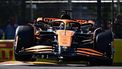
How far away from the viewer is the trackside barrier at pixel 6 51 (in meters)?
17.1

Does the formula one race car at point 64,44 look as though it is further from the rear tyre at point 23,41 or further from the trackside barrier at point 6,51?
A: the trackside barrier at point 6,51

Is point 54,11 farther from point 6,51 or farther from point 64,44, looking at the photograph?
point 64,44

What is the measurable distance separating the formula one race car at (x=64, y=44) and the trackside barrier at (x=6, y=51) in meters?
1.59

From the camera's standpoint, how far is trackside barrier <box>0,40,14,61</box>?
56.1 ft

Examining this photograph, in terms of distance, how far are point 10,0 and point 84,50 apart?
11187 millimetres

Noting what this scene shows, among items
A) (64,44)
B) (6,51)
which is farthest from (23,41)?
(6,51)

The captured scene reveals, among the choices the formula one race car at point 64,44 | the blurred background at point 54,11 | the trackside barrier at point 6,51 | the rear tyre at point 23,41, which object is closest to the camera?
the formula one race car at point 64,44

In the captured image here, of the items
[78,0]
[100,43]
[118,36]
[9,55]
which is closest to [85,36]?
[100,43]

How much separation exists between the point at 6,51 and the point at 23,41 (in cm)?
223

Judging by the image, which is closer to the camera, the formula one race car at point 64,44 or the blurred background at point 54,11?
the formula one race car at point 64,44

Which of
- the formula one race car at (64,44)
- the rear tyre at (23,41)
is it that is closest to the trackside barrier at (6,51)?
the formula one race car at (64,44)

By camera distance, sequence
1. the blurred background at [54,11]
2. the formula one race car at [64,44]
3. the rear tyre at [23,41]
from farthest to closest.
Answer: the blurred background at [54,11] → the rear tyre at [23,41] → the formula one race car at [64,44]

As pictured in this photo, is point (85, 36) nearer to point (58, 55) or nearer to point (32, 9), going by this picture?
point (58, 55)

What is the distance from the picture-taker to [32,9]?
22906 mm
